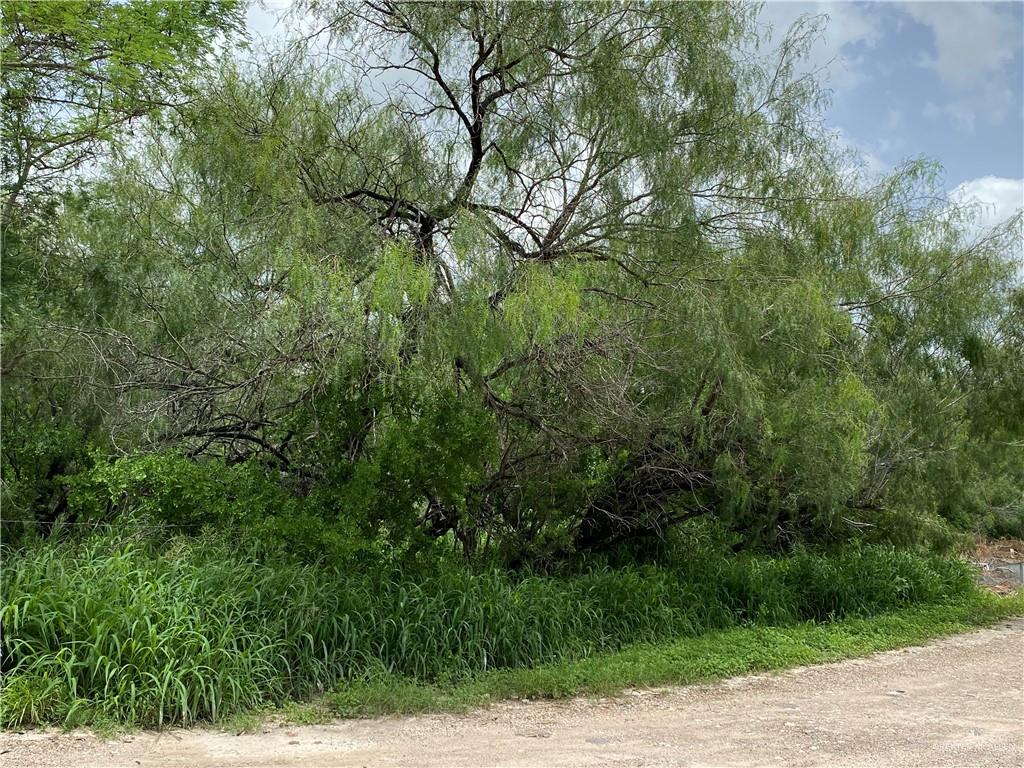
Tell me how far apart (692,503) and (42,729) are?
7297mm

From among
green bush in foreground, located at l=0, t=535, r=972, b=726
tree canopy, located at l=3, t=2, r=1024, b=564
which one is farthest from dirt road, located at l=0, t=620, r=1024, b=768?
tree canopy, located at l=3, t=2, r=1024, b=564

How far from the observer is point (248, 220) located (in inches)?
304

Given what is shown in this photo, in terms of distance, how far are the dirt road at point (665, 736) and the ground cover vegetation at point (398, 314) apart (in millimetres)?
874

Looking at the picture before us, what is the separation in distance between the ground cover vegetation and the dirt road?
0.87m

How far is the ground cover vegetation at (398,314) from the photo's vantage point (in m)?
7.21

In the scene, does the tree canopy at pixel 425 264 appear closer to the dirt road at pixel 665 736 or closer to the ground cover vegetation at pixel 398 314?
the ground cover vegetation at pixel 398 314

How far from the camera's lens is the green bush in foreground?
235 inches

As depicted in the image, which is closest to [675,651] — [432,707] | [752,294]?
[432,707]

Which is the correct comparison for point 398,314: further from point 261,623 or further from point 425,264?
point 261,623

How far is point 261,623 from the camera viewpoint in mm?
6969

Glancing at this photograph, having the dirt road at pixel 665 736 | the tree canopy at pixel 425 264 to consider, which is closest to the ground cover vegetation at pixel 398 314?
the tree canopy at pixel 425 264

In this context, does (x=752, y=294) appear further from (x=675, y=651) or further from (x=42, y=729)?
(x=42, y=729)

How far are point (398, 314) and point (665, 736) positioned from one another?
356 centimetres

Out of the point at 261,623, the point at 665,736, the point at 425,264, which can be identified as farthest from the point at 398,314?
the point at 665,736
